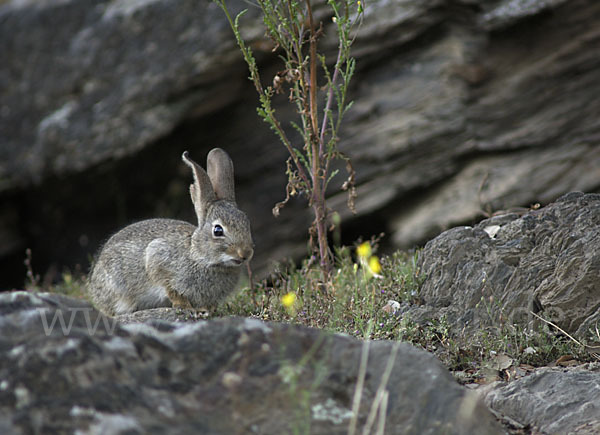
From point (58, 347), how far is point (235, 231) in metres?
3.08

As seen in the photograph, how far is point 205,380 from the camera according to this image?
9.56 feet

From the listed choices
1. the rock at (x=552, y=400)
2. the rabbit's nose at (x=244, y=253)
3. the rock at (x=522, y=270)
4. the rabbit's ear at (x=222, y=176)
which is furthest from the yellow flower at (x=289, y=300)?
the rock at (x=552, y=400)

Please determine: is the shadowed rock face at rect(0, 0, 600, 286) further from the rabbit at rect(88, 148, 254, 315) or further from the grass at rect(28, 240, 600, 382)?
the rabbit at rect(88, 148, 254, 315)

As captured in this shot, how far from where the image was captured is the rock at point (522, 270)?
4773mm

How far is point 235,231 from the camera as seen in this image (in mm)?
5879

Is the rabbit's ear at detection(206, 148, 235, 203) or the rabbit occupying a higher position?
the rabbit's ear at detection(206, 148, 235, 203)

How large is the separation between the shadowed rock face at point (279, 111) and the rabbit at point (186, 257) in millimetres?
3685

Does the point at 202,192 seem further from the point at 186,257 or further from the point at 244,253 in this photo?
the point at 244,253

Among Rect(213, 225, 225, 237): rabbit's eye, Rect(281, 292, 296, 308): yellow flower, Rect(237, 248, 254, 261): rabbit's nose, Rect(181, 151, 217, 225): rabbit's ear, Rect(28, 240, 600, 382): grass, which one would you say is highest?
Rect(181, 151, 217, 225): rabbit's ear

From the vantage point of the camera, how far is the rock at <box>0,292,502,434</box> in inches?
105

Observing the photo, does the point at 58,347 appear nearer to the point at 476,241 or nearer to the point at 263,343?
the point at 263,343

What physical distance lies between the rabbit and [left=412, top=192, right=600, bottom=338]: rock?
172 centimetres

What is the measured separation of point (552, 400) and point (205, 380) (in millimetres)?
2101

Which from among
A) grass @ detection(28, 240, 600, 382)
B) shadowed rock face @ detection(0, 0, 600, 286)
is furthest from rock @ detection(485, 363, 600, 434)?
shadowed rock face @ detection(0, 0, 600, 286)
